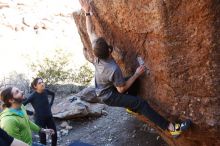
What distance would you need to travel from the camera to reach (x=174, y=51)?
15.6 feet

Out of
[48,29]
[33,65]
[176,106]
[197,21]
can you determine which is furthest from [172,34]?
[48,29]

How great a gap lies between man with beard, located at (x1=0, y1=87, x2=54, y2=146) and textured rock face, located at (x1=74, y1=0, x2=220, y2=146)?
1.54 metres

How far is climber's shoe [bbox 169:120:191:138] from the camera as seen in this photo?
4.93 metres

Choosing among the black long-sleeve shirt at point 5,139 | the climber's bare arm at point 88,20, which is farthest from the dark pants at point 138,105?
the black long-sleeve shirt at point 5,139

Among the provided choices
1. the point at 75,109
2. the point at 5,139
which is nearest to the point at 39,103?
the point at 75,109

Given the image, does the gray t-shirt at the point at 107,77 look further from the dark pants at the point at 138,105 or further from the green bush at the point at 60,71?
the green bush at the point at 60,71

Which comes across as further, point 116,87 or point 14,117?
point 116,87

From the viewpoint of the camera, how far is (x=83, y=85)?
11.6m

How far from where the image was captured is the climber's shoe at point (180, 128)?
4.93 meters

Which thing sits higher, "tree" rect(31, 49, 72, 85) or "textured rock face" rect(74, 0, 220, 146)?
"textured rock face" rect(74, 0, 220, 146)

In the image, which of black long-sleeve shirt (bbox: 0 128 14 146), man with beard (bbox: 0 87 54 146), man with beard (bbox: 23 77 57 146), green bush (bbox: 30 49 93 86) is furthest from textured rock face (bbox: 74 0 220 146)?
green bush (bbox: 30 49 93 86)

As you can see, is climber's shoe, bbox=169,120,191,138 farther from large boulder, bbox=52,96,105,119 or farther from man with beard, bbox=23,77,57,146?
large boulder, bbox=52,96,105,119

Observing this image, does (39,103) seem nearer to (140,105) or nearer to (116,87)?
(116,87)

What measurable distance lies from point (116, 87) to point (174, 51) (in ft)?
2.92
